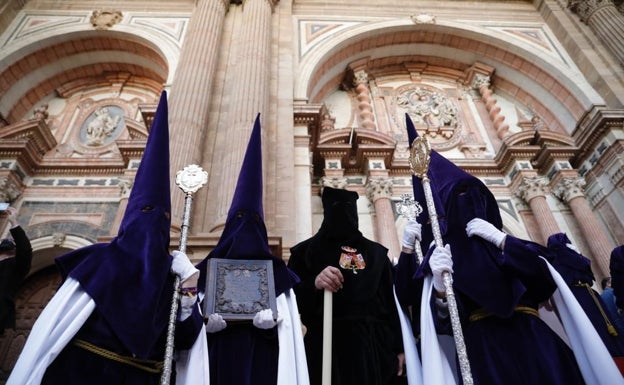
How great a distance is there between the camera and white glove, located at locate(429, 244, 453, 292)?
103 inches

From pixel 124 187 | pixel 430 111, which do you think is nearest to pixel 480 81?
pixel 430 111

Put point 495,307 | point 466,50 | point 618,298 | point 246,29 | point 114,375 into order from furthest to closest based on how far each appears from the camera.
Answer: point 466,50, point 246,29, point 618,298, point 495,307, point 114,375

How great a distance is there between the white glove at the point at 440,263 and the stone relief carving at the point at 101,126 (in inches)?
336

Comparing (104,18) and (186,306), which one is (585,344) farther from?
(104,18)

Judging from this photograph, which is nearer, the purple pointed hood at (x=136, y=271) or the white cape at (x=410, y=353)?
the purple pointed hood at (x=136, y=271)

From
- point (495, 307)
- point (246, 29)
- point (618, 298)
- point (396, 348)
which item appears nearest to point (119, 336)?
point (396, 348)

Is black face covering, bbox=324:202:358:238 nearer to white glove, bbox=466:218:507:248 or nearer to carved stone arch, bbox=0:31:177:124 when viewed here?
white glove, bbox=466:218:507:248

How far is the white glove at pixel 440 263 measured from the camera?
262 cm

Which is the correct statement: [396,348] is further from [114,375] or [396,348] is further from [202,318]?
[114,375]

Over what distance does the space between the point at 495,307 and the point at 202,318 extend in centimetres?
182

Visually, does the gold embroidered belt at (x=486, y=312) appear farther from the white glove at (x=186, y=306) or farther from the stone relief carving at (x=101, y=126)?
the stone relief carving at (x=101, y=126)

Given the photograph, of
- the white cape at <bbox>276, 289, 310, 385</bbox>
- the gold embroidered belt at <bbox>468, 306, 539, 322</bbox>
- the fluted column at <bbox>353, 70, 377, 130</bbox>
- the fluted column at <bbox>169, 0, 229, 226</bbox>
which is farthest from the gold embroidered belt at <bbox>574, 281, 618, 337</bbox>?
the fluted column at <bbox>353, 70, 377, 130</bbox>

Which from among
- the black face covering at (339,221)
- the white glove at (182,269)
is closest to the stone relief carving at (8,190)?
the white glove at (182,269)

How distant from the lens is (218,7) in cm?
926
